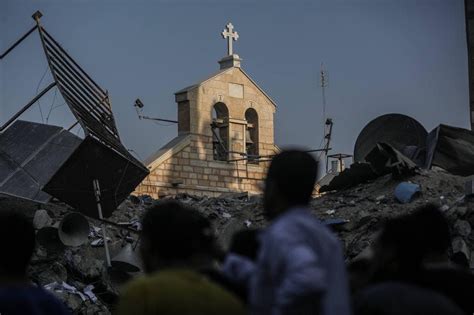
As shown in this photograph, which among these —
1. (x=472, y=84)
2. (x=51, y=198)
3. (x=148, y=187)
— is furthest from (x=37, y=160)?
(x=472, y=84)

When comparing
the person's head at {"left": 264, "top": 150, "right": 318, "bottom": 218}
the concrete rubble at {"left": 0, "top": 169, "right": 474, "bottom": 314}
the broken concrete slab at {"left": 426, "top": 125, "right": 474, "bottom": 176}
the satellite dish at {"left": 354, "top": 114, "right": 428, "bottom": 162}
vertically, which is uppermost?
the satellite dish at {"left": 354, "top": 114, "right": 428, "bottom": 162}

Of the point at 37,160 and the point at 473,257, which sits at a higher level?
the point at 37,160

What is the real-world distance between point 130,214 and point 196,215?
17.8 m

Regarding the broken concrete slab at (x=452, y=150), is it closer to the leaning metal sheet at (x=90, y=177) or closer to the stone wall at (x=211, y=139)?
the leaning metal sheet at (x=90, y=177)

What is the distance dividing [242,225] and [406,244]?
16.1m

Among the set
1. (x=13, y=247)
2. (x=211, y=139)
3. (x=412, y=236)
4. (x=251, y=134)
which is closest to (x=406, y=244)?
(x=412, y=236)

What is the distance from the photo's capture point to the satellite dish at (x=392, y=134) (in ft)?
77.2

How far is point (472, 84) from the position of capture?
1235 inches

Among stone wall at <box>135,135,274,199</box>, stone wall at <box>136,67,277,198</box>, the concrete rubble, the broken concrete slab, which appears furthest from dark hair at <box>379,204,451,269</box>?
stone wall at <box>136,67,277,198</box>

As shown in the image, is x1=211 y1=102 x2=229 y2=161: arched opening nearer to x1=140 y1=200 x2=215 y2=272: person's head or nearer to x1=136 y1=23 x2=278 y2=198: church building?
x1=136 y1=23 x2=278 y2=198: church building

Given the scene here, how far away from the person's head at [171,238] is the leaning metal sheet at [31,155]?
14.9 metres

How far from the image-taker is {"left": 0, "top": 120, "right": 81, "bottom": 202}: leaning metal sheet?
63.2ft

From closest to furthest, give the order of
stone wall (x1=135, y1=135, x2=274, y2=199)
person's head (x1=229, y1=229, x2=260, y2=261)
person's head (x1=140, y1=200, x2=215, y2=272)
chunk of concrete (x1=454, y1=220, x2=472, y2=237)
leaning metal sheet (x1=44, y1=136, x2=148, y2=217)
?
1. person's head (x1=140, y1=200, x2=215, y2=272)
2. person's head (x1=229, y1=229, x2=260, y2=261)
3. chunk of concrete (x1=454, y1=220, x2=472, y2=237)
4. leaning metal sheet (x1=44, y1=136, x2=148, y2=217)
5. stone wall (x1=135, y1=135, x2=274, y2=199)

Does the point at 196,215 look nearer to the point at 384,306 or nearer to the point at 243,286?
the point at 243,286
